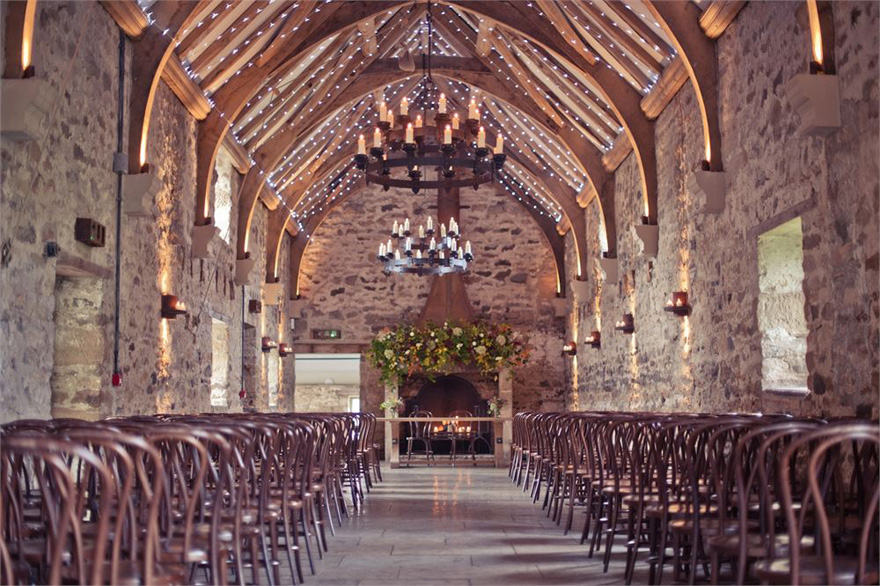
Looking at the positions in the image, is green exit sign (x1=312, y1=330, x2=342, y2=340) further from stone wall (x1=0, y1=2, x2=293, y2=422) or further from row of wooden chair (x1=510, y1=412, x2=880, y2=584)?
row of wooden chair (x1=510, y1=412, x2=880, y2=584)

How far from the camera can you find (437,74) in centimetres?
1359

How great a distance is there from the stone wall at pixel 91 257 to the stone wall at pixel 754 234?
4838mm

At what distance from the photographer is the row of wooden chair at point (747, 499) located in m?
2.81

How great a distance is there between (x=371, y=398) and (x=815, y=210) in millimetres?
11546

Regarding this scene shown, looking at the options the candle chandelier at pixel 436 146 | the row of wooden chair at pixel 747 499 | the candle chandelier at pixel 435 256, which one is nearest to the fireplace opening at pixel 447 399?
the candle chandelier at pixel 435 256

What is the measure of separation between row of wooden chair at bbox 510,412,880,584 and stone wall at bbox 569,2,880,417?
2.51 ft

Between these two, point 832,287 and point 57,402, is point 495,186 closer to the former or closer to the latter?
point 57,402

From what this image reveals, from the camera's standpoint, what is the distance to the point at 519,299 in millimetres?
17047

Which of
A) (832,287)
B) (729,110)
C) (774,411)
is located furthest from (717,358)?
(832,287)

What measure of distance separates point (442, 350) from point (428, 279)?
266cm

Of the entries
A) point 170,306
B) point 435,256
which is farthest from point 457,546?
point 435,256

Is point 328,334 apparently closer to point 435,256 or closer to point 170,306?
point 435,256

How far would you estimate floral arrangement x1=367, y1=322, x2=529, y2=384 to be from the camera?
Answer: 48.0ft

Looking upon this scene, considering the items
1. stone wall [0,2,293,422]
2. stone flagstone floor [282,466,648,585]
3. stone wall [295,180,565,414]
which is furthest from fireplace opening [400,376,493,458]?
stone flagstone floor [282,466,648,585]
